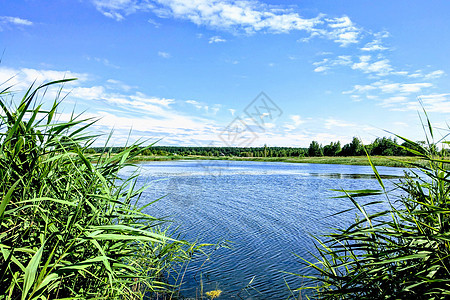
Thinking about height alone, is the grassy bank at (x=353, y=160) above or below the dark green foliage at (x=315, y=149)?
below

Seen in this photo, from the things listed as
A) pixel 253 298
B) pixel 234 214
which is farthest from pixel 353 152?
pixel 253 298

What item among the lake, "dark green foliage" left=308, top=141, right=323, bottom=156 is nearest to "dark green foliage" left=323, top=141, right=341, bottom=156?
"dark green foliage" left=308, top=141, right=323, bottom=156

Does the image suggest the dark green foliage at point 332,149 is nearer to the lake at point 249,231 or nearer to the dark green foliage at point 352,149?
the dark green foliage at point 352,149

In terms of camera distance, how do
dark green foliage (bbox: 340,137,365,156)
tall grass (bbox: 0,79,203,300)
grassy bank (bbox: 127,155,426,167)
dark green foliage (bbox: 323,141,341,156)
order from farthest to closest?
dark green foliage (bbox: 323,141,341,156) → dark green foliage (bbox: 340,137,365,156) → grassy bank (bbox: 127,155,426,167) → tall grass (bbox: 0,79,203,300)

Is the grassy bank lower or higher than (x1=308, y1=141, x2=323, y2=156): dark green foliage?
lower

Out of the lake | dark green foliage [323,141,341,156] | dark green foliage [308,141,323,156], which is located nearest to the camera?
the lake

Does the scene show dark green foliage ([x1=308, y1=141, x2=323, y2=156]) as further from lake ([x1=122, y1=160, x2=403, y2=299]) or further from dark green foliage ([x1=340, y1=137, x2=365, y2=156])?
lake ([x1=122, y1=160, x2=403, y2=299])

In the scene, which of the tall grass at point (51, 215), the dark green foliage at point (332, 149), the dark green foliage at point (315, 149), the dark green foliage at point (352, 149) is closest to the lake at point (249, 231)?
the tall grass at point (51, 215)

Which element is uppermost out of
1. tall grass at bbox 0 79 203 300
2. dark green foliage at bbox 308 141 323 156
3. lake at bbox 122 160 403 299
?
dark green foliage at bbox 308 141 323 156

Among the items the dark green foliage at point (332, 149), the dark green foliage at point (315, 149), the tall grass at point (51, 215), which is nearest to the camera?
the tall grass at point (51, 215)

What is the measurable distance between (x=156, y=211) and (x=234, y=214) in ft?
11.8

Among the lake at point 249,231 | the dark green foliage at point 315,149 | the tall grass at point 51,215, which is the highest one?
the dark green foliage at point 315,149

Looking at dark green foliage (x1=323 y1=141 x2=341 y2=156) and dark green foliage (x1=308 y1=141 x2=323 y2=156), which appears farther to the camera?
dark green foliage (x1=308 y1=141 x2=323 y2=156)

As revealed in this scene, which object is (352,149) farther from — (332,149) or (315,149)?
(315,149)
